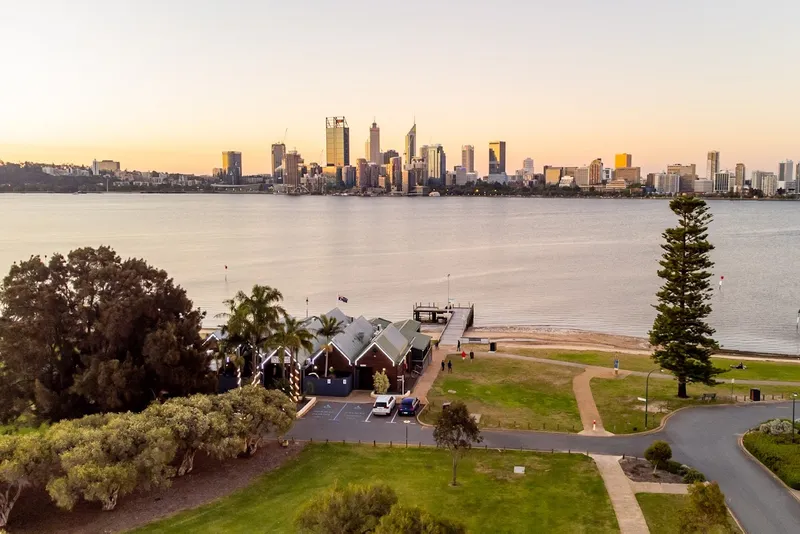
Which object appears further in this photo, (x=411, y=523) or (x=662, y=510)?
(x=662, y=510)

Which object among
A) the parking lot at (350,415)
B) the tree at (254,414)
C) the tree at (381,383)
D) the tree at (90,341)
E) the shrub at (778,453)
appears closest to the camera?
the shrub at (778,453)

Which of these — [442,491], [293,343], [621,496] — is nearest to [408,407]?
[293,343]

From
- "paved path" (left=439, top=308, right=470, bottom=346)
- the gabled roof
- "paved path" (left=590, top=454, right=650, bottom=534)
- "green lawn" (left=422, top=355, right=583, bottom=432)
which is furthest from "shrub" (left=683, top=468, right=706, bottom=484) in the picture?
"paved path" (left=439, top=308, right=470, bottom=346)

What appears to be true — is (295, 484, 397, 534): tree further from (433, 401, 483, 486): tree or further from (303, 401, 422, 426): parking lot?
(303, 401, 422, 426): parking lot

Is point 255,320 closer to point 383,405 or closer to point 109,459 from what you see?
point 383,405

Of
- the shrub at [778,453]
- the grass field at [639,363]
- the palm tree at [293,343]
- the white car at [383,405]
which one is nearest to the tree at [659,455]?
the shrub at [778,453]

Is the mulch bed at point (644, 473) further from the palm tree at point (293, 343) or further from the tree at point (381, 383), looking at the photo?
the palm tree at point (293, 343)

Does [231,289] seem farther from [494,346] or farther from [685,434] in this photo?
[685,434]
